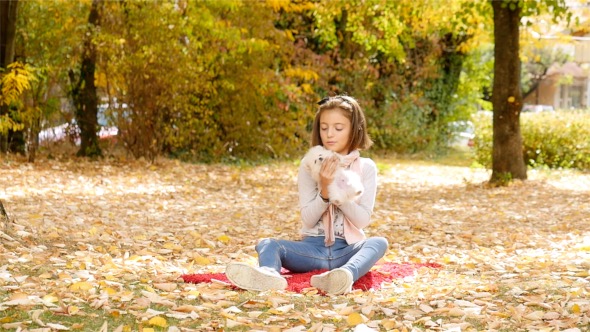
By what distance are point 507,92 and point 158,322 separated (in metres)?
8.75

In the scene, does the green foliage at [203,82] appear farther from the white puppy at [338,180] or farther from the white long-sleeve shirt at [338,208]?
the white puppy at [338,180]

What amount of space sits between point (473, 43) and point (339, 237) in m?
13.6

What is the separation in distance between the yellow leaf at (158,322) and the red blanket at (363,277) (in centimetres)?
90

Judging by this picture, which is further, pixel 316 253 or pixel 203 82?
pixel 203 82

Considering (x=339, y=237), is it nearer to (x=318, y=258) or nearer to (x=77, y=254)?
(x=318, y=258)

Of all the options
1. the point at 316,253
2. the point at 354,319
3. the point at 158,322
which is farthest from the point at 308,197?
the point at 158,322

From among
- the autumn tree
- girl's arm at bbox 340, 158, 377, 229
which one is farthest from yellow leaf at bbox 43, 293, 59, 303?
the autumn tree

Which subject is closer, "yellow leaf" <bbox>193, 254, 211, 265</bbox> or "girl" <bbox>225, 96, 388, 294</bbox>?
"girl" <bbox>225, 96, 388, 294</bbox>

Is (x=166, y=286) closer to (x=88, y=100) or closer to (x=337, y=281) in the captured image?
(x=337, y=281)

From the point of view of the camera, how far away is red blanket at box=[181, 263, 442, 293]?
4.65 m

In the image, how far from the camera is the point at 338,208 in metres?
4.98

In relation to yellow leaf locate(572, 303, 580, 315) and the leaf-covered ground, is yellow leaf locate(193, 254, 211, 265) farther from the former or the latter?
yellow leaf locate(572, 303, 580, 315)

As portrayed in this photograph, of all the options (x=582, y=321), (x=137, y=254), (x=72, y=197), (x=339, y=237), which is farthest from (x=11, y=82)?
(x=582, y=321)

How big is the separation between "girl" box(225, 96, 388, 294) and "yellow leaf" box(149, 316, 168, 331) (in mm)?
1028
